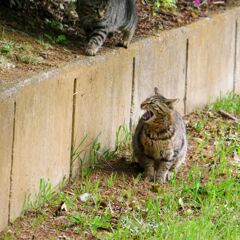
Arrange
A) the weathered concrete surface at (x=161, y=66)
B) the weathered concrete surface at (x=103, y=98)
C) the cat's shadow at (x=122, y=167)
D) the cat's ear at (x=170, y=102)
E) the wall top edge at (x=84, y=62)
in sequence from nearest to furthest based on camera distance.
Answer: the wall top edge at (x=84, y=62)
the weathered concrete surface at (x=103, y=98)
the cat's ear at (x=170, y=102)
the cat's shadow at (x=122, y=167)
the weathered concrete surface at (x=161, y=66)

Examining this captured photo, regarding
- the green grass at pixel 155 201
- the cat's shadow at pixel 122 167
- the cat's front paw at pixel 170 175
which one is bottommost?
the green grass at pixel 155 201

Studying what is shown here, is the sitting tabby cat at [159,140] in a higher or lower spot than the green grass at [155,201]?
higher

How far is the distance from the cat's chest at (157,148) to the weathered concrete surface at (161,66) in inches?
34.4

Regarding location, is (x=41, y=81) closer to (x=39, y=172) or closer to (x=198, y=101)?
(x=39, y=172)

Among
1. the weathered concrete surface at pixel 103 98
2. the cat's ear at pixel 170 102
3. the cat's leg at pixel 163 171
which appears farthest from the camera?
the cat's leg at pixel 163 171

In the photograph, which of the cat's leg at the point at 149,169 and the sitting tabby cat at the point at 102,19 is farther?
the sitting tabby cat at the point at 102,19

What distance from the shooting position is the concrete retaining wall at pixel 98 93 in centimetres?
698

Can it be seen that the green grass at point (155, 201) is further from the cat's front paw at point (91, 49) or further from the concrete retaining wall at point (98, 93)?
the cat's front paw at point (91, 49)

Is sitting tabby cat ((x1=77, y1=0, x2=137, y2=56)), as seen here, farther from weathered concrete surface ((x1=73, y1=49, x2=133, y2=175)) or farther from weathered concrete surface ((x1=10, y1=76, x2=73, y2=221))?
weathered concrete surface ((x1=10, y1=76, x2=73, y2=221))

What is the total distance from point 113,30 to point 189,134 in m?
1.31

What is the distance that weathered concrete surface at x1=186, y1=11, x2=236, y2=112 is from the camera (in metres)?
10.1

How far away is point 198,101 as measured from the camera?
10344mm

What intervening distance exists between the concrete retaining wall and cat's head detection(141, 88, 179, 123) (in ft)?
1.46

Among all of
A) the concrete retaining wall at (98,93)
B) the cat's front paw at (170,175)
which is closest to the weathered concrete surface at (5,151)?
the concrete retaining wall at (98,93)
